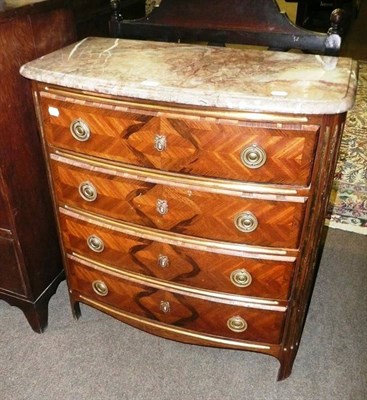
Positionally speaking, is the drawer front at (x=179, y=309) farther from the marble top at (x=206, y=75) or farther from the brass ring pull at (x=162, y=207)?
the marble top at (x=206, y=75)

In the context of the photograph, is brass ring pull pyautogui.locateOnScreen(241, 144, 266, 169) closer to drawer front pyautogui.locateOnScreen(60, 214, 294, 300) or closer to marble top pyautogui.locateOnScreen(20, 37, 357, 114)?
marble top pyautogui.locateOnScreen(20, 37, 357, 114)

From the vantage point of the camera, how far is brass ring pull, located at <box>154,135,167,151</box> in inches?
45.4

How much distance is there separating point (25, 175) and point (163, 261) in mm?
574

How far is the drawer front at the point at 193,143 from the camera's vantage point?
3.52 ft

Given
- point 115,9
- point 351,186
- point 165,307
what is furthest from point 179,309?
point 351,186

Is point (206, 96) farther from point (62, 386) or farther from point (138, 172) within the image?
point (62, 386)

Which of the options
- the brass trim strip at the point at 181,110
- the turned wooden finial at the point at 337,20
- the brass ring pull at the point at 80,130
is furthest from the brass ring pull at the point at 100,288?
the turned wooden finial at the point at 337,20

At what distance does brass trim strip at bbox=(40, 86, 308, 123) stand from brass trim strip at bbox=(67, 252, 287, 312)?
0.61m

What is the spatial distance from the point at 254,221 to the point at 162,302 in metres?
0.50

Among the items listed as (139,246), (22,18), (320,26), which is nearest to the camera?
(22,18)

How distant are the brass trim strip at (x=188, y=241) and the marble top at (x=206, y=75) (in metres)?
0.44

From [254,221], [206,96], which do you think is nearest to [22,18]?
[206,96]

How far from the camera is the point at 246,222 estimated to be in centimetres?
122

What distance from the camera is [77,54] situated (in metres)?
1.34
